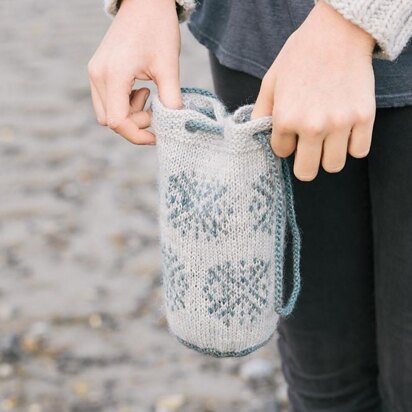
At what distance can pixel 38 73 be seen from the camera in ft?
14.2

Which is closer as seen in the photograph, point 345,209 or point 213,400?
point 345,209

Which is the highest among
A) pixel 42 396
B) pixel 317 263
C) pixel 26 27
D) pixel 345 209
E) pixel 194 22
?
pixel 194 22

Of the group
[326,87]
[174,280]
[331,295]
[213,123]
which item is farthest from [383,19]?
[331,295]

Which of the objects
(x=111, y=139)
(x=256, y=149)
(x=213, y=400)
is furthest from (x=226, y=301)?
(x=111, y=139)

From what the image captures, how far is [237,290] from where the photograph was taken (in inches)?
49.8

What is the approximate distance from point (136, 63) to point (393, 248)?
47 cm

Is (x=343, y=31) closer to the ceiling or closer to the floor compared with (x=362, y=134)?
closer to the ceiling

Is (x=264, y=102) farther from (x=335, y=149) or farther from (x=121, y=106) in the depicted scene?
(x=121, y=106)

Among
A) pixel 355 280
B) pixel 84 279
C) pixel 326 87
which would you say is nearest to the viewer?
pixel 326 87

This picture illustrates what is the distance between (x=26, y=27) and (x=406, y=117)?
408 centimetres

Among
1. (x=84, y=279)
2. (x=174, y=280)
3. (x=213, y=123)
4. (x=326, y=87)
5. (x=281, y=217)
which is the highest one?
(x=326, y=87)

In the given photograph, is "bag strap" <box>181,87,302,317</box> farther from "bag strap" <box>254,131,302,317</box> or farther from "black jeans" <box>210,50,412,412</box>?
"black jeans" <box>210,50,412,412</box>

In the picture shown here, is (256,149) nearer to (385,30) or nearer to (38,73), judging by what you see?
(385,30)

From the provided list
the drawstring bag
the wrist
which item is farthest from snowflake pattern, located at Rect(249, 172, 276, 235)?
the wrist
